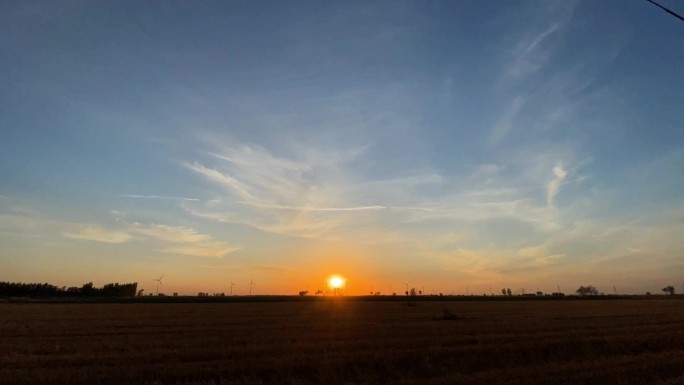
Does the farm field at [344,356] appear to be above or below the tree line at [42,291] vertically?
below

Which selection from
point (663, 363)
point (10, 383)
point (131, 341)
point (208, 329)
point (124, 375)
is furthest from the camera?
point (208, 329)

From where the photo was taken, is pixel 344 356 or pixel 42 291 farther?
pixel 42 291

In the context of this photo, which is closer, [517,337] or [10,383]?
[10,383]

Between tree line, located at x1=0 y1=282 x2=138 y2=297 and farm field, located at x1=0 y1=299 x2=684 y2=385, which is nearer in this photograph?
farm field, located at x1=0 y1=299 x2=684 y2=385

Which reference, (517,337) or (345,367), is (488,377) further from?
(517,337)

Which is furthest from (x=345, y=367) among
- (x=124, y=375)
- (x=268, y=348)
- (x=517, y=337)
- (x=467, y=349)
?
(x=517, y=337)

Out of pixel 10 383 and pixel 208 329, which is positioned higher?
pixel 208 329

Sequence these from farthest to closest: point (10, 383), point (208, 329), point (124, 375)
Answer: point (208, 329)
point (124, 375)
point (10, 383)

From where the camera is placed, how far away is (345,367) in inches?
761

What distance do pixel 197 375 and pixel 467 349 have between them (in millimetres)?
12481

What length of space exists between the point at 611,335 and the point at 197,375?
24557 mm

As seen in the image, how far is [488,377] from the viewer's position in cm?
1652

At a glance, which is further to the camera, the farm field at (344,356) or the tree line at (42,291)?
the tree line at (42,291)

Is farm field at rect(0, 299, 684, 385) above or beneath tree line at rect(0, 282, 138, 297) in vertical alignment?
beneath
